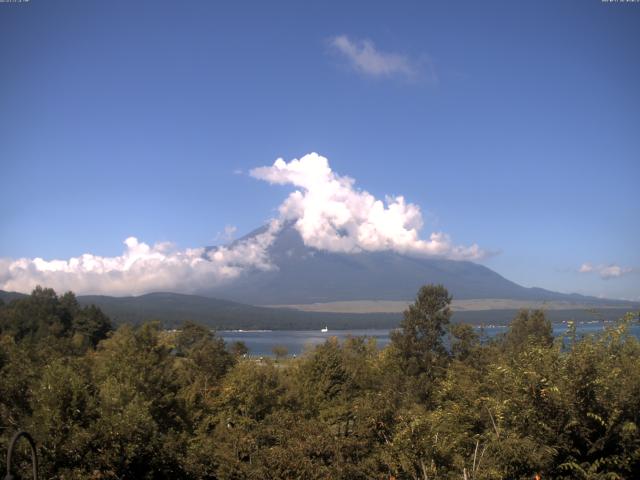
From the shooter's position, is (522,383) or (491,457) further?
(491,457)

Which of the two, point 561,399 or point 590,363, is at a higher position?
point 590,363

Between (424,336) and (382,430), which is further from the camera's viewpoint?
(424,336)

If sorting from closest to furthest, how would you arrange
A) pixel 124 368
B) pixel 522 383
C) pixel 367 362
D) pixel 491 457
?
pixel 522 383
pixel 491 457
pixel 124 368
pixel 367 362

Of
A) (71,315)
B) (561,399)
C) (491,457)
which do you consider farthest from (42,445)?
(71,315)

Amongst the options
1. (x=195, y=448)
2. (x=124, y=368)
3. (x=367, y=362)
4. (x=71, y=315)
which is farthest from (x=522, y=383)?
(x=71, y=315)

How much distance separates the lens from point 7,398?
683 inches

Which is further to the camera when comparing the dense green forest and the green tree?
the green tree

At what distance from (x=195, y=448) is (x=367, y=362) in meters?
29.4

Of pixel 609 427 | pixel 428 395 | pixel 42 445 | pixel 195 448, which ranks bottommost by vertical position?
pixel 428 395

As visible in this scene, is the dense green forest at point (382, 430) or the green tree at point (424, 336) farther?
the green tree at point (424, 336)

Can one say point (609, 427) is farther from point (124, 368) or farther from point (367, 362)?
point (367, 362)

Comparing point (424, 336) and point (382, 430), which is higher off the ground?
point (382, 430)

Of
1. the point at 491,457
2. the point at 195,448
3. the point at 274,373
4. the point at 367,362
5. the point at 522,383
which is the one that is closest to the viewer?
the point at 522,383

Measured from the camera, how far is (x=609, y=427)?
10.3 meters
